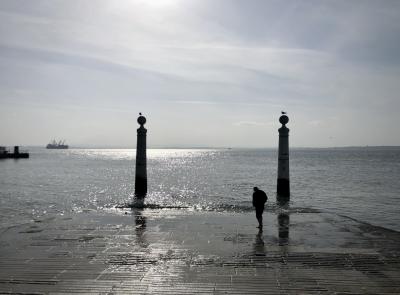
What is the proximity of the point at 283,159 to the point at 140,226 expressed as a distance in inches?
413

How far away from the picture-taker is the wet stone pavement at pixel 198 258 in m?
7.04

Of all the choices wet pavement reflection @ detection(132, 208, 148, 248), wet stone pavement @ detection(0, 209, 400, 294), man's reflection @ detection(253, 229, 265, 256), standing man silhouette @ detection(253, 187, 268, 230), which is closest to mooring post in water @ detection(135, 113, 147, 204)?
wet pavement reflection @ detection(132, 208, 148, 248)

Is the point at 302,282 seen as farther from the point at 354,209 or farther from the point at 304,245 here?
the point at 354,209

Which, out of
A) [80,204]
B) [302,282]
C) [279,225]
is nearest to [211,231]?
[279,225]

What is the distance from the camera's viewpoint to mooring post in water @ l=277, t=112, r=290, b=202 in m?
20.9

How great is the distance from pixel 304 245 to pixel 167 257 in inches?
135

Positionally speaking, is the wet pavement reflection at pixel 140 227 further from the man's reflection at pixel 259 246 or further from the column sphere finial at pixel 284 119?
the column sphere finial at pixel 284 119

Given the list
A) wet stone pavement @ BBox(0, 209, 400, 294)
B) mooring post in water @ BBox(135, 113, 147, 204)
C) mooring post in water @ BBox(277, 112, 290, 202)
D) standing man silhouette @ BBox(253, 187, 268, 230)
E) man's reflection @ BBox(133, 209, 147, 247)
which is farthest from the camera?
mooring post in water @ BBox(135, 113, 147, 204)

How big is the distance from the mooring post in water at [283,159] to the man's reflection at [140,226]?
8201mm

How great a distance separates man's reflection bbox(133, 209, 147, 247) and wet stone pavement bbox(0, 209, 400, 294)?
29 millimetres

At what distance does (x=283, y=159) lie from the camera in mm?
21141

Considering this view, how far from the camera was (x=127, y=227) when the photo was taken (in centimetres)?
1264

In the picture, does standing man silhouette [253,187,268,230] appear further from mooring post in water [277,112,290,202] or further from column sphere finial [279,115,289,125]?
column sphere finial [279,115,289,125]

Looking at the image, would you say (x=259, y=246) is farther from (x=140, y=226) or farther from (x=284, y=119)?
(x=284, y=119)
